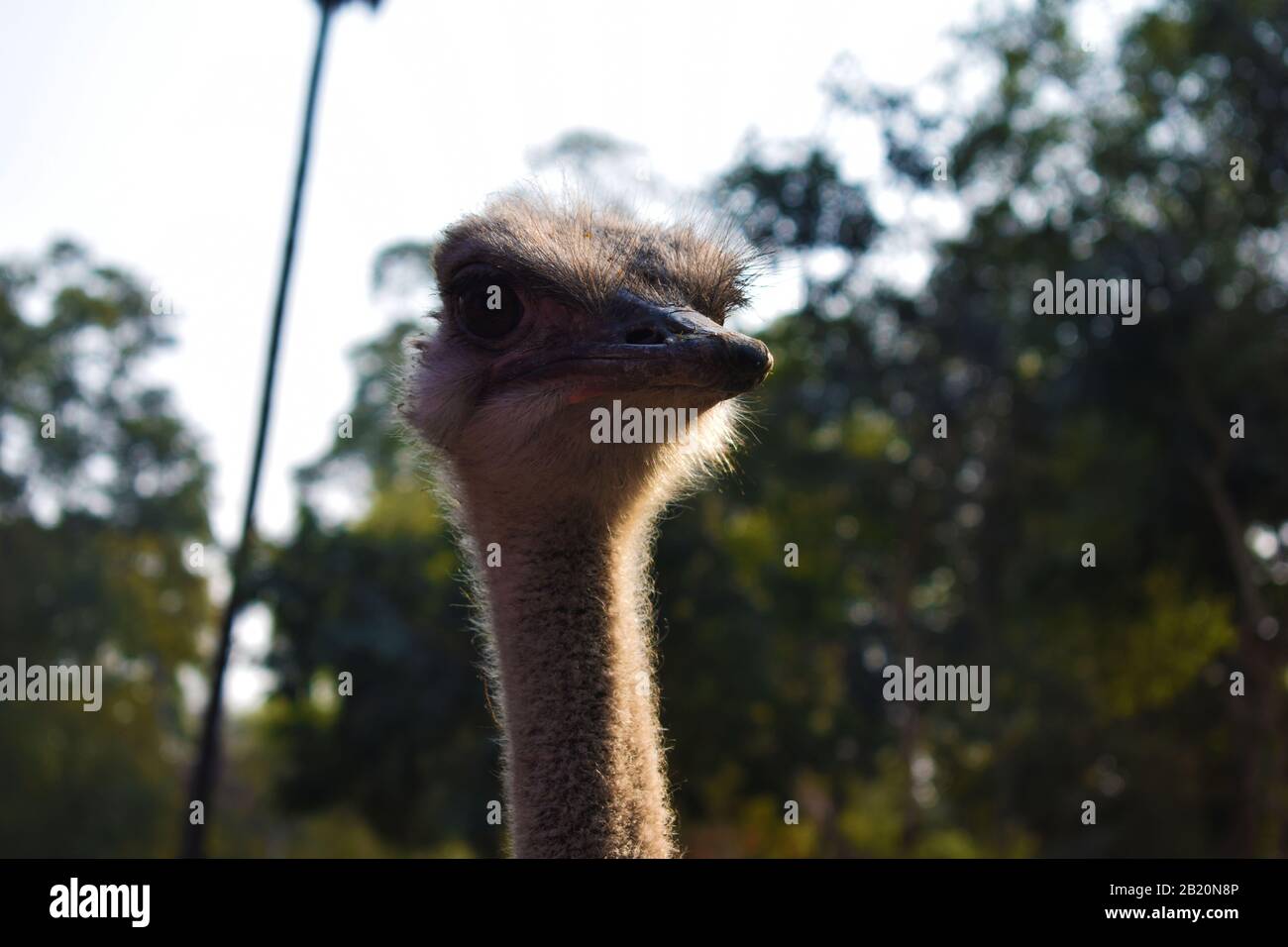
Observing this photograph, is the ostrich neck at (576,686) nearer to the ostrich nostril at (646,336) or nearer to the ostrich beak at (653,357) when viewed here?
the ostrich beak at (653,357)

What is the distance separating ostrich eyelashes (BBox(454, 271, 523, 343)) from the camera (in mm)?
2861

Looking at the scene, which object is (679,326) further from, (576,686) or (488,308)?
(576,686)

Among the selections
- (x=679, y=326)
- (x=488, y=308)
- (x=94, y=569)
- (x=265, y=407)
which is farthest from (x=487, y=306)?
(x=94, y=569)

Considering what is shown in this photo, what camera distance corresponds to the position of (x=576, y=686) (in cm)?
272

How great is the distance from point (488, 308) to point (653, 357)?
0.52 metres

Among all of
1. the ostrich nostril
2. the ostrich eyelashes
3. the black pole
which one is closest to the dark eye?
the ostrich eyelashes

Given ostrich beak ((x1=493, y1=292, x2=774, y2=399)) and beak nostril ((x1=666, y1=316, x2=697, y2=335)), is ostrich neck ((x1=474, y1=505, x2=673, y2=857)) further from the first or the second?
beak nostril ((x1=666, y1=316, x2=697, y2=335))

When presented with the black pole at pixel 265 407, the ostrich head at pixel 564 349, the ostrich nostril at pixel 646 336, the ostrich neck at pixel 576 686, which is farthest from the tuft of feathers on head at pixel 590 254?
the black pole at pixel 265 407

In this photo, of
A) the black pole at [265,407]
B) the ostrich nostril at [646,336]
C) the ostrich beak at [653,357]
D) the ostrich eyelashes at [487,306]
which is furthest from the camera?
the black pole at [265,407]

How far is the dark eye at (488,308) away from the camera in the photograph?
9.39 ft

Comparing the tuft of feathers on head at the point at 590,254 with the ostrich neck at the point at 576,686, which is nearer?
the ostrich neck at the point at 576,686

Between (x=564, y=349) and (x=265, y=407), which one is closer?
(x=564, y=349)

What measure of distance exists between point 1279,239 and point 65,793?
743 inches

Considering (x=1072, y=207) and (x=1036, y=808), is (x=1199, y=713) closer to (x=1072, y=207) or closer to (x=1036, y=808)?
(x=1036, y=808)
